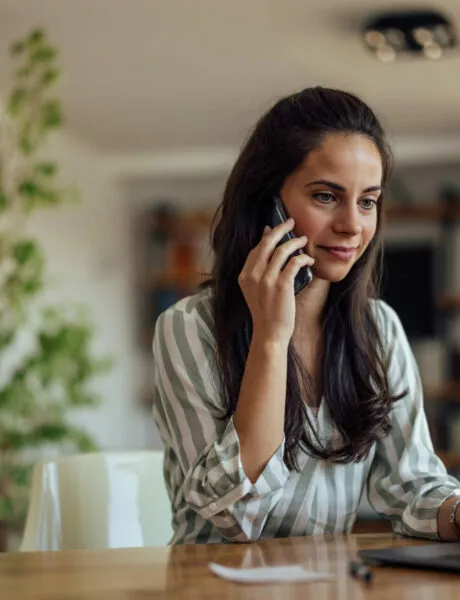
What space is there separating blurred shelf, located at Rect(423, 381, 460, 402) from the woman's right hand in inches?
225

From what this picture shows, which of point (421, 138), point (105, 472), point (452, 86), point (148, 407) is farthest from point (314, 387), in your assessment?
point (148, 407)

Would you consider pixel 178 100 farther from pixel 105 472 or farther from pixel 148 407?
pixel 105 472

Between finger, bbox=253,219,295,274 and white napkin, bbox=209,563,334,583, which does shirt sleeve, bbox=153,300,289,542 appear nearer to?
finger, bbox=253,219,295,274

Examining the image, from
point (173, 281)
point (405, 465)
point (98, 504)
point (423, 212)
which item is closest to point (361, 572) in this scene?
point (405, 465)

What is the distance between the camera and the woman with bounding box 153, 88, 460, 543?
1.43m

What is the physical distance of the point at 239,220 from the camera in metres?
1.66

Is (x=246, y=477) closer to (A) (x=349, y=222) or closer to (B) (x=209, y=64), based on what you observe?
(A) (x=349, y=222)

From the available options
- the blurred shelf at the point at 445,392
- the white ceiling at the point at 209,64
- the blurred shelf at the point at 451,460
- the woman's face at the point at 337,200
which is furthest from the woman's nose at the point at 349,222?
the blurred shelf at the point at 445,392

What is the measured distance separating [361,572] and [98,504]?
0.78 m

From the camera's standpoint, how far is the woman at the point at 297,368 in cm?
143

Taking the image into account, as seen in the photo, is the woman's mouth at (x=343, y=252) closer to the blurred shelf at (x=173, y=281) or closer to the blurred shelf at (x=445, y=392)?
the blurred shelf at (x=445, y=392)

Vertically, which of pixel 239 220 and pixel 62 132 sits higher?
pixel 62 132

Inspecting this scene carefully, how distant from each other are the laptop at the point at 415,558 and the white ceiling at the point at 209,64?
2.55 meters

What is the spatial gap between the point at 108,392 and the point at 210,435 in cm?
607
